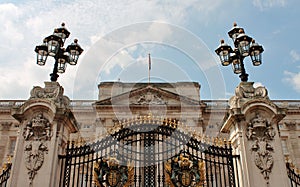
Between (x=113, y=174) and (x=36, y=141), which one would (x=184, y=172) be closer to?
(x=113, y=174)

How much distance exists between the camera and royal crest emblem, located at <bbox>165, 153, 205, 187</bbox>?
9.80 m

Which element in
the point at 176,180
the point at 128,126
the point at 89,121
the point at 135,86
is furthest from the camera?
the point at 135,86

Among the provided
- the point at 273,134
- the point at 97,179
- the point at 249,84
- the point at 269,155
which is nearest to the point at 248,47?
the point at 249,84

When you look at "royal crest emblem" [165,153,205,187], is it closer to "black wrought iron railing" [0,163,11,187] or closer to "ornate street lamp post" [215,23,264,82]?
"ornate street lamp post" [215,23,264,82]

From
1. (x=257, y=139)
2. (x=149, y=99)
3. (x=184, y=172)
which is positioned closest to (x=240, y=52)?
(x=257, y=139)

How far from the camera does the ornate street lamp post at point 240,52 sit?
11.3 meters

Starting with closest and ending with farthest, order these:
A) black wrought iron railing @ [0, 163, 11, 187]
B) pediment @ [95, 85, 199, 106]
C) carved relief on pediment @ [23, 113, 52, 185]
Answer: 1. carved relief on pediment @ [23, 113, 52, 185]
2. black wrought iron railing @ [0, 163, 11, 187]
3. pediment @ [95, 85, 199, 106]

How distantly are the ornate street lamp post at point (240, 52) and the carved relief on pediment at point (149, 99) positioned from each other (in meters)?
20.7

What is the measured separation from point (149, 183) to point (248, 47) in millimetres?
6194

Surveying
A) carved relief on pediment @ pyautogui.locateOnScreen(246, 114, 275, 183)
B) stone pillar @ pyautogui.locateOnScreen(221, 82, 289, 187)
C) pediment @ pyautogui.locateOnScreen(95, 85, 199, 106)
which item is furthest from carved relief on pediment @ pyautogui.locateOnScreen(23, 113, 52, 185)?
pediment @ pyautogui.locateOnScreen(95, 85, 199, 106)

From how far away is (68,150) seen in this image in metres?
10.4

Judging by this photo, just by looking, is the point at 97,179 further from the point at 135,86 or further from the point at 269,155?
the point at 135,86

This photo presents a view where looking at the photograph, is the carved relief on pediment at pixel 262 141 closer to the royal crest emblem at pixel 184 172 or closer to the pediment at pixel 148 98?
the royal crest emblem at pixel 184 172

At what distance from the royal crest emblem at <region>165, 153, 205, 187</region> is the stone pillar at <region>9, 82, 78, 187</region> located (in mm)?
3780
